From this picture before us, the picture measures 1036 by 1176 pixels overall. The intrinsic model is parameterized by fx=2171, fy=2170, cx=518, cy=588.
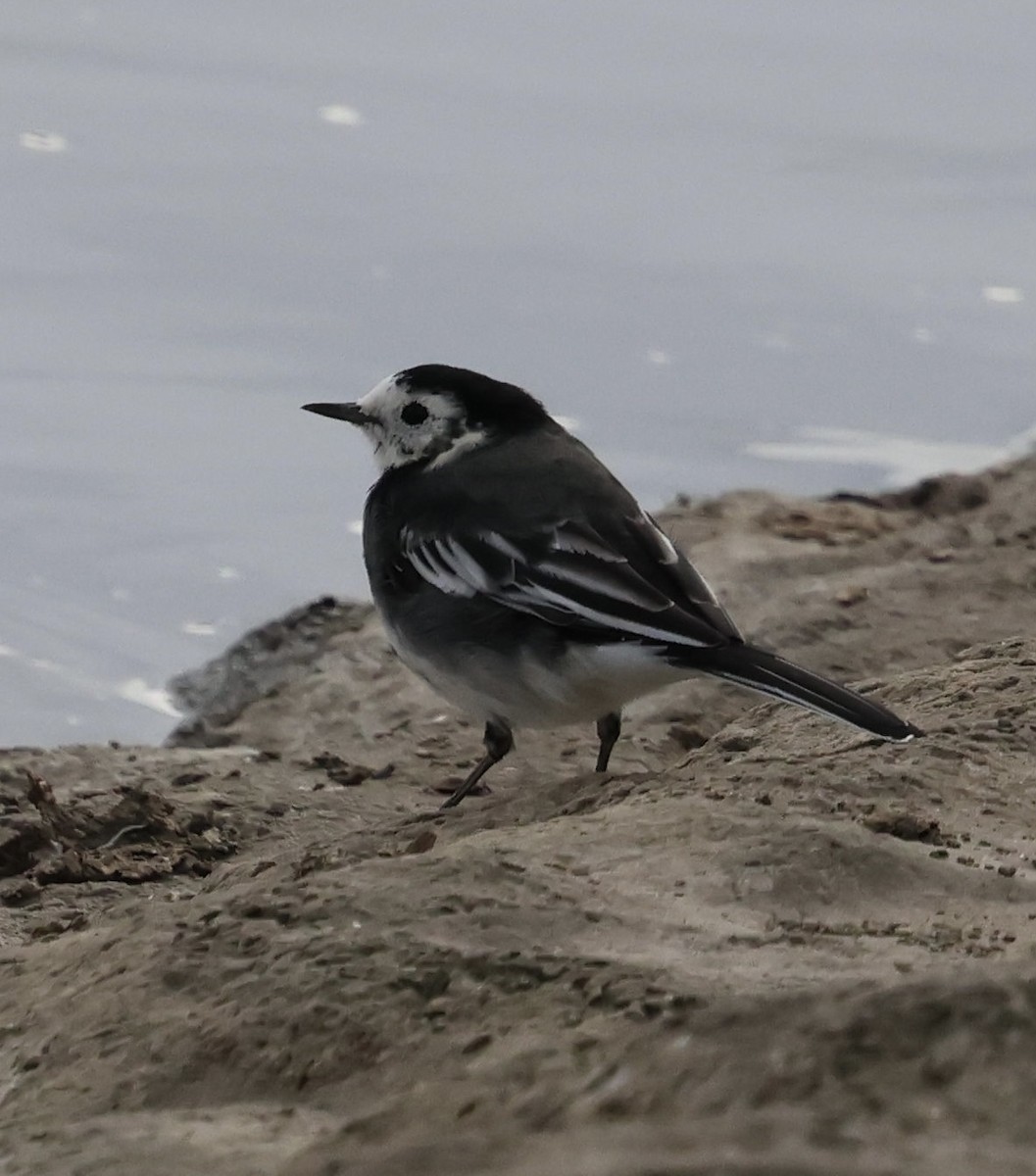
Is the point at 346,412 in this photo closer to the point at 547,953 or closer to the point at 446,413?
the point at 446,413

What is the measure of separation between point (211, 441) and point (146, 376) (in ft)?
2.33

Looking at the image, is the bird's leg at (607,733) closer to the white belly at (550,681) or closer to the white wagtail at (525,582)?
the white wagtail at (525,582)

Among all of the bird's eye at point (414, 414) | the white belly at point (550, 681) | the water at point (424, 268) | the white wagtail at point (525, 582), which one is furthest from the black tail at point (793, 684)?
the water at point (424, 268)

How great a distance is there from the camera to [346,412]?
6941 millimetres

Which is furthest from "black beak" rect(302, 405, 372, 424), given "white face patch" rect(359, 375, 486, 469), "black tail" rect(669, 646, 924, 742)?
"black tail" rect(669, 646, 924, 742)

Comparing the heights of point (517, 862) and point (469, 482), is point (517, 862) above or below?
below

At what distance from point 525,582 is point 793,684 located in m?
0.93

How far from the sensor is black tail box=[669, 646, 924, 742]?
5.07 meters

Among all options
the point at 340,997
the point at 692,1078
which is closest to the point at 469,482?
the point at 340,997

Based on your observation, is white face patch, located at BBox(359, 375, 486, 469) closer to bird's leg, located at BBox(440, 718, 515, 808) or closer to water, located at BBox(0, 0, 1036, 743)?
bird's leg, located at BBox(440, 718, 515, 808)

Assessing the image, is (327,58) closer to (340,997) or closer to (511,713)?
(511,713)

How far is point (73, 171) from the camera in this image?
1302 cm

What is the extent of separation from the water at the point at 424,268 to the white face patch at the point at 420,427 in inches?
118

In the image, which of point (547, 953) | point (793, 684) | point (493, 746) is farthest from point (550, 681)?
point (547, 953)
